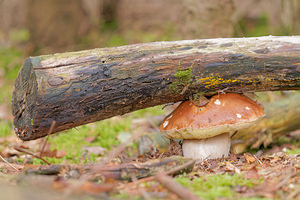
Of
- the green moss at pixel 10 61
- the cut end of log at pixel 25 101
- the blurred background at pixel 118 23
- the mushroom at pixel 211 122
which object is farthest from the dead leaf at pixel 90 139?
the green moss at pixel 10 61

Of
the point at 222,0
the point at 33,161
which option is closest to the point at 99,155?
the point at 33,161

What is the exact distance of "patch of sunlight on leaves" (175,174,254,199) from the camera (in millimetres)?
2420

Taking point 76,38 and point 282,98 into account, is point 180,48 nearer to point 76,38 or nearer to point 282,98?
point 282,98

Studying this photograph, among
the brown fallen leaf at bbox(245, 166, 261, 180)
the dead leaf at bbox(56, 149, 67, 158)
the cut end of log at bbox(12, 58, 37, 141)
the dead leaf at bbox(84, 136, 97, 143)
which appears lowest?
the dead leaf at bbox(84, 136, 97, 143)

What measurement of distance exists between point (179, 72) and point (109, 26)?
14.8 metres

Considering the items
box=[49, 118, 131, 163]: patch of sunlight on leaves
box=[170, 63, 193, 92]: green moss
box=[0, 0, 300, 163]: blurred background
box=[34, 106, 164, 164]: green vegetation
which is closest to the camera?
box=[170, 63, 193, 92]: green moss

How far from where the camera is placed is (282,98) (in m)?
5.73

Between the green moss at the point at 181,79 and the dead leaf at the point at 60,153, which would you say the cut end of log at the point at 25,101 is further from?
the green moss at the point at 181,79

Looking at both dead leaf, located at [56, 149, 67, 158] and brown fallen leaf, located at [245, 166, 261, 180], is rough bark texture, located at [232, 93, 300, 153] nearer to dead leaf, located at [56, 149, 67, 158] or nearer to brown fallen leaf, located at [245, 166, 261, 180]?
brown fallen leaf, located at [245, 166, 261, 180]

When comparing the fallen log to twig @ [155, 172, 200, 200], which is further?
the fallen log

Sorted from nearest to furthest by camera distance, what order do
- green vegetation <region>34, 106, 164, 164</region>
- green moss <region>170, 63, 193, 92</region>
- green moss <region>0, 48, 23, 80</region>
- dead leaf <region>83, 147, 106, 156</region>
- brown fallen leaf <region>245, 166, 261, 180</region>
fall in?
brown fallen leaf <region>245, 166, 261, 180</region>, green moss <region>170, 63, 193, 92</region>, green vegetation <region>34, 106, 164, 164</region>, dead leaf <region>83, 147, 106, 156</region>, green moss <region>0, 48, 23, 80</region>

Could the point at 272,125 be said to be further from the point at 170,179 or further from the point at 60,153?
the point at 60,153

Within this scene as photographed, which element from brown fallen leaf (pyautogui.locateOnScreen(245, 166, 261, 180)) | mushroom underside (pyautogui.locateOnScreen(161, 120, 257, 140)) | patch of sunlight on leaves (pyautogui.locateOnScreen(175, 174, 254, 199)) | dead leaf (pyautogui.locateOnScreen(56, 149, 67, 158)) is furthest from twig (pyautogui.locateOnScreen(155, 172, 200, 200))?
dead leaf (pyautogui.locateOnScreen(56, 149, 67, 158))

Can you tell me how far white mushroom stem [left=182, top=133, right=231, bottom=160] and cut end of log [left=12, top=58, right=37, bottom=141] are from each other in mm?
2026
